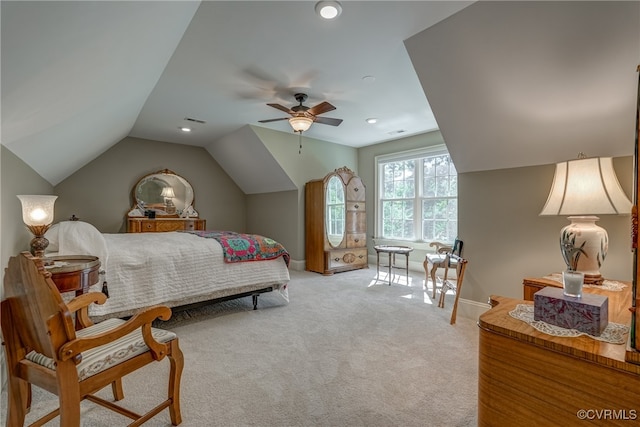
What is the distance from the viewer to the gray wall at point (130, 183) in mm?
4938

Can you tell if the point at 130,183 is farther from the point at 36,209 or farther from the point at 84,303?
the point at 84,303

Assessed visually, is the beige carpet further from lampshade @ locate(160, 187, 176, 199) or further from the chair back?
lampshade @ locate(160, 187, 176, 199)

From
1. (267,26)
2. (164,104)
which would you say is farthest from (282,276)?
(164,104)

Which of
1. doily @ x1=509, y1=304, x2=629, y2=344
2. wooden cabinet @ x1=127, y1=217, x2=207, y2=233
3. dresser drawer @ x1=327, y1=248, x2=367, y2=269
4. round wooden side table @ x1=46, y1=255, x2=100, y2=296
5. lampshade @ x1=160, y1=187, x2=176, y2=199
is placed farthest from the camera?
lampshade @ x1=160, y1=187, x2=176, y2=199

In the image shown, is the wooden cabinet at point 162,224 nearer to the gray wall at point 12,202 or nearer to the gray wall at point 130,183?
the gray wall at point 130,183

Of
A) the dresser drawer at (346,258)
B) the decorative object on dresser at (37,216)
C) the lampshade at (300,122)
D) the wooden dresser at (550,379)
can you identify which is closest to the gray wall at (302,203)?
the decorative object on dresser at (37,216)

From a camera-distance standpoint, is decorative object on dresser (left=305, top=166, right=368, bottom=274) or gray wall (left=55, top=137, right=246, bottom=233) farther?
decorative object on dresser (left=305, top=166, right=368, bottom=274)

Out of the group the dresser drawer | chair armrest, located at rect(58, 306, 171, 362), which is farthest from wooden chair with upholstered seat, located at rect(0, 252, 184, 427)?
the dresser drawer

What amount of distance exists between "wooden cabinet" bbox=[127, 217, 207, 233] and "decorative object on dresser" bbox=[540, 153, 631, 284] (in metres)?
5.74

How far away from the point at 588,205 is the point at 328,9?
2.10 metres

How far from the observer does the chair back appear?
1.09m

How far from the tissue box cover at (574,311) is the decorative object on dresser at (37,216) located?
2674 millimetres

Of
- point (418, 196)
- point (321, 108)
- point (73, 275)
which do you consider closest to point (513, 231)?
point (321, 108)

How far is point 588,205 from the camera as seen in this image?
5.81 feet
